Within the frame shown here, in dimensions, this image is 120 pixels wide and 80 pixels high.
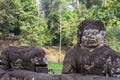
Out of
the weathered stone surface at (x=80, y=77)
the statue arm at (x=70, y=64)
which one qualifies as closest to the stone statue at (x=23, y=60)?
the statue arm at (x=70, y=64)

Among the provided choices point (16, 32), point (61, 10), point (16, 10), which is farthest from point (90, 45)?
point (61, 10)

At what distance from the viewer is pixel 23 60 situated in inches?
134

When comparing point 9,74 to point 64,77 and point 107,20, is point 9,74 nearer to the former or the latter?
point 64,77

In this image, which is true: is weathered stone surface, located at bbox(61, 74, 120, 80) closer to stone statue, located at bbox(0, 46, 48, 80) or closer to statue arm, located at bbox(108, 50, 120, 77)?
statue arm, located at bbox(108, 50, 120, 77)

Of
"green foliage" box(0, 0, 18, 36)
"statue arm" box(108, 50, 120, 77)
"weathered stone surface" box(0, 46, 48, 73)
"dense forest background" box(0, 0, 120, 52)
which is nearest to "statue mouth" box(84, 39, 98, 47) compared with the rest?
"statue arm" box(108, 50, 120, 77)

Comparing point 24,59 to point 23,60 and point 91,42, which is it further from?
point 91,42

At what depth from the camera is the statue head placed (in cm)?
312

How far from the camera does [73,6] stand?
35438 mm

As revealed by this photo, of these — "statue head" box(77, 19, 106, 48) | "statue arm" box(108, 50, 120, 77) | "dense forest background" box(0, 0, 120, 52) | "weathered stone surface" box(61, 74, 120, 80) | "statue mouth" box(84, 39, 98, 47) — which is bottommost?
"dense forest background" box(0, 0, 120, 52)

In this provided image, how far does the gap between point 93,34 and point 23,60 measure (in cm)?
77

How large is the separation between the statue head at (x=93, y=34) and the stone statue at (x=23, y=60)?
0.53 metres

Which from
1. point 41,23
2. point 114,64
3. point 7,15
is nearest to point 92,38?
point 114,64

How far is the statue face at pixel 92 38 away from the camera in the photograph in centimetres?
311

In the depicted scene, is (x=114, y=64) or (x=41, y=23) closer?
(x=114, y=64)
